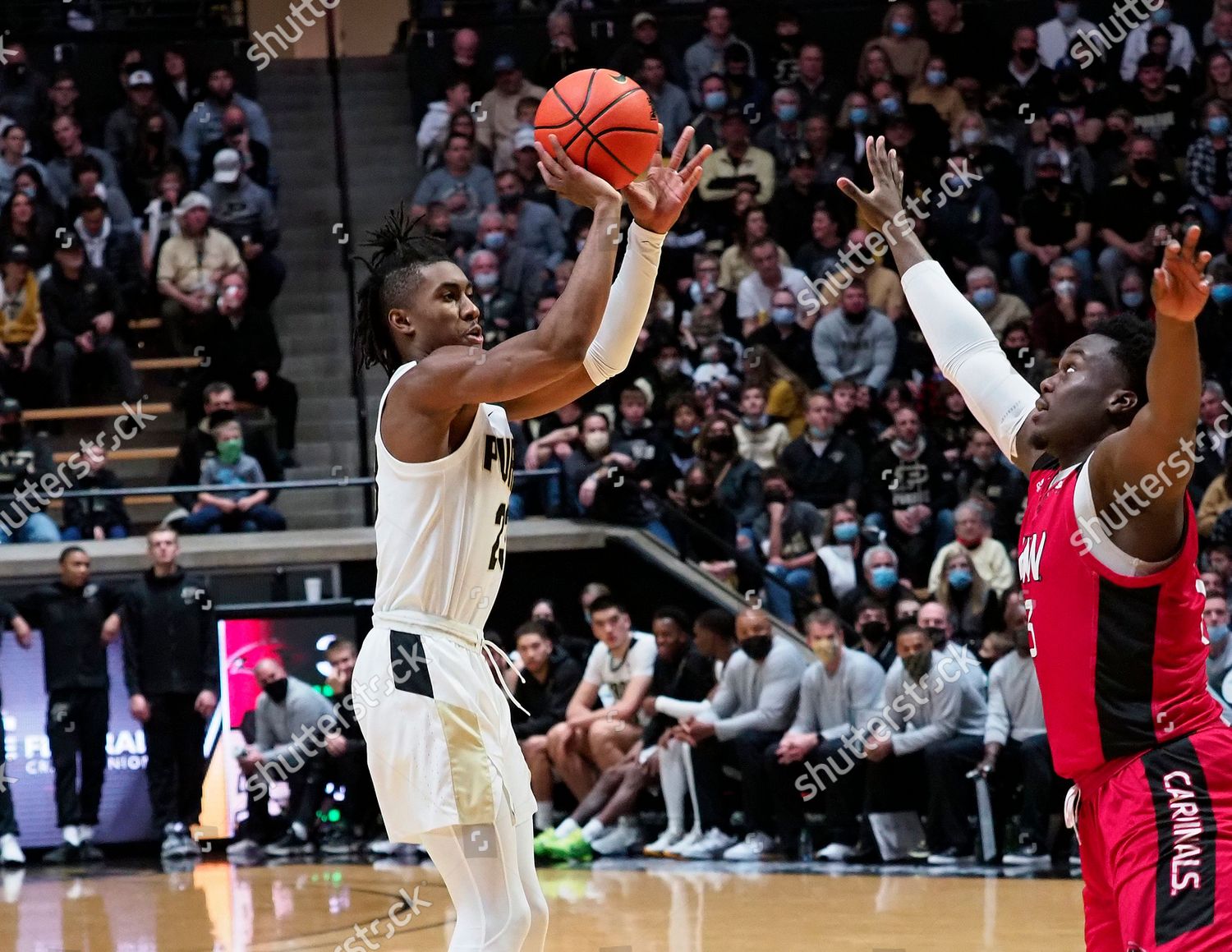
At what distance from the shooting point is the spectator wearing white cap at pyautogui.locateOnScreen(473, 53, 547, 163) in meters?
14.7

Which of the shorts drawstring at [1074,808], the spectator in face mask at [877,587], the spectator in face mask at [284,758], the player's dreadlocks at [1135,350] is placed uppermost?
the player's dreadlocks at [1135,350]

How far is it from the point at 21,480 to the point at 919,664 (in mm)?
6110

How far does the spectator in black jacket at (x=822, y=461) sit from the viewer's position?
11680 mm

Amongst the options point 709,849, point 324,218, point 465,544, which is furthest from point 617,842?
point 324,218

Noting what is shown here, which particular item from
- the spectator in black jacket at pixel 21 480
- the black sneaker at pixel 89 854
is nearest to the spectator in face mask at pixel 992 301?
the spectator in black jacket at pixel 21 480

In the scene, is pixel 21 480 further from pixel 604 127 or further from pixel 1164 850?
pixel 1164 850

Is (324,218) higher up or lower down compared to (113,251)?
higher up

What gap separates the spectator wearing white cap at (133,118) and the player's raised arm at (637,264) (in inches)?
421

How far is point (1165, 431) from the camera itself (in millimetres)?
3426

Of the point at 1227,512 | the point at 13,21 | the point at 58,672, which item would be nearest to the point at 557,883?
the point at 58,672

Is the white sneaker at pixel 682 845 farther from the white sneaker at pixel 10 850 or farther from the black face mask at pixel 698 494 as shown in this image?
the white sneaker at pixel 10 850

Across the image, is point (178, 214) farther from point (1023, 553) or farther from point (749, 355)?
point (1023, 553)

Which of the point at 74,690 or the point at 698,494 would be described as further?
the point at 698,494

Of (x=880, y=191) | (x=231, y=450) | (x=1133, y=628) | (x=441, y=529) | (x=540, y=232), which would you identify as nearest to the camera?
(x=1133, y=628)
